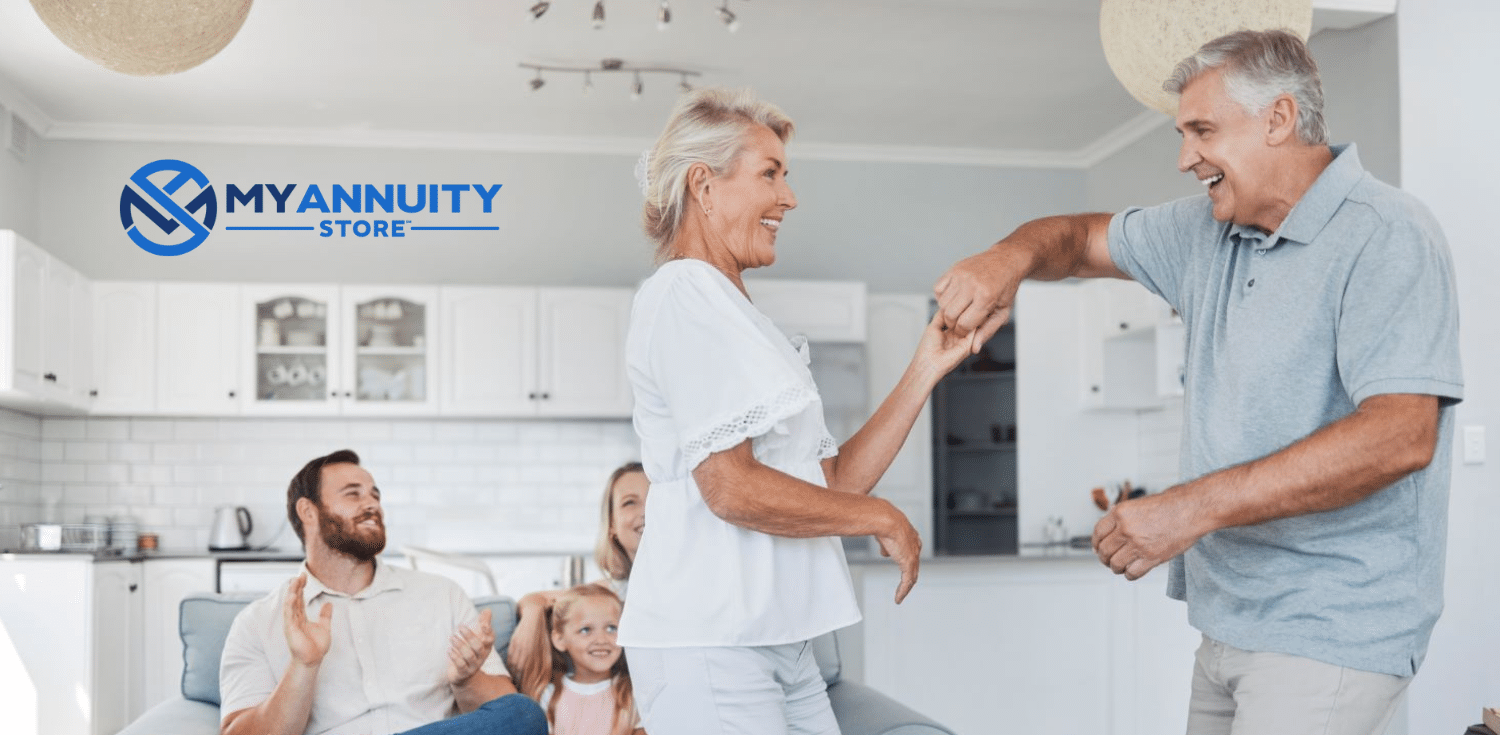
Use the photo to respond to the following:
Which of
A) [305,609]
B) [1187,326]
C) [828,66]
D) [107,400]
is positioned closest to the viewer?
[1187,326]

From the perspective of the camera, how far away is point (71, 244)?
703cm

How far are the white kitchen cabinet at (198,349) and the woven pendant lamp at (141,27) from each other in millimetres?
4209

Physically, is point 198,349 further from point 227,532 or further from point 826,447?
point 826,447

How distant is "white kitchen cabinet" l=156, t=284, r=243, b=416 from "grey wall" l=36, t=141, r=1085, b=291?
0.48 metres

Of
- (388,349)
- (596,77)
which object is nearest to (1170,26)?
(596,77)

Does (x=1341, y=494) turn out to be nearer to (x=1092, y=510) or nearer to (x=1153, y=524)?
(x=1153, y=524)

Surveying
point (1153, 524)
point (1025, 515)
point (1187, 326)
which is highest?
point (1187, 326)

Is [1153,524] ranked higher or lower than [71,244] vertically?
lower

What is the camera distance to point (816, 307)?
6.92 meters

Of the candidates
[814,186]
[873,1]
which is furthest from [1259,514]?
[814,186]

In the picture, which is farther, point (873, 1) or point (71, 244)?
point (71, 244)

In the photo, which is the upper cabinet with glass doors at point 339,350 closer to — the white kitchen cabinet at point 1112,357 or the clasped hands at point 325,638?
Answer: the white kitchen cabinet at point 1112,357

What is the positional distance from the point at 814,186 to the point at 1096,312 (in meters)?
1.72

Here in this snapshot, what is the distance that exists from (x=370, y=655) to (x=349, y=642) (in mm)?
52
